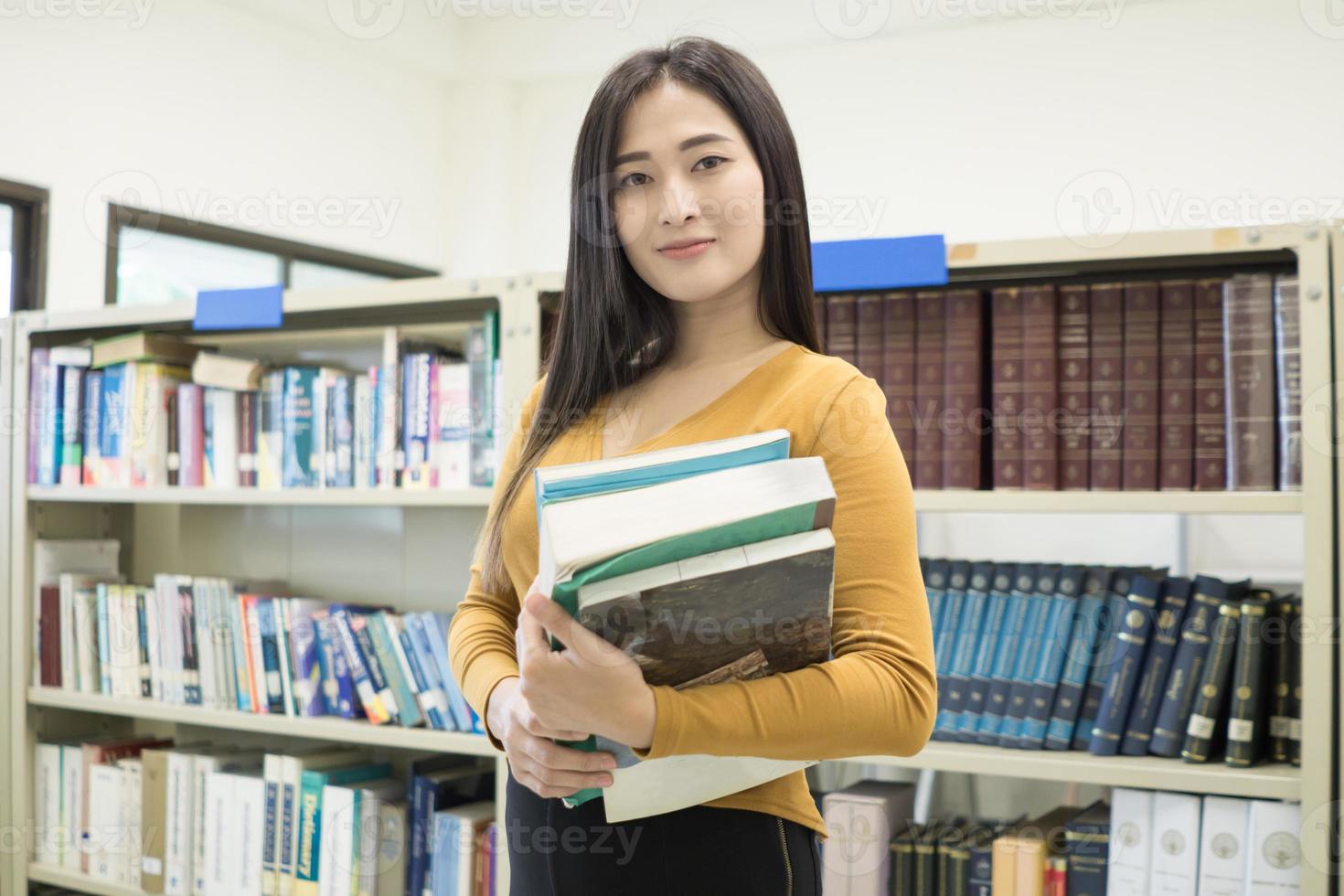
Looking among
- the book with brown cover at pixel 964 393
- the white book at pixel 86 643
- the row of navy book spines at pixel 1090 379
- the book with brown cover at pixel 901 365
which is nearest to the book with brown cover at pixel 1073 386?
the row of navy book spines at pixel 1090 379

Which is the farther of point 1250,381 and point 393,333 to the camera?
point 393,333

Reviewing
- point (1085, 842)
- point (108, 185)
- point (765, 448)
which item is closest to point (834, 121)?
point (108, 185)

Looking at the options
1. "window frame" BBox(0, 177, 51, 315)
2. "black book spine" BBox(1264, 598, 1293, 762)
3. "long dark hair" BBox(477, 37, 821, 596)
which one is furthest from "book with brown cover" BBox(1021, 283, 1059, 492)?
"window frame" BBox(0, 177, 51, 315)

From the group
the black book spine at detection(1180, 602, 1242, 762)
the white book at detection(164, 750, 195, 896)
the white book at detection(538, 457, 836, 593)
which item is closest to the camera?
the white book at detection(538, 457, 836, 593)

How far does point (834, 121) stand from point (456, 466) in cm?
257

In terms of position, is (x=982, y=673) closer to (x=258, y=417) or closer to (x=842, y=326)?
(x=842, y=326)

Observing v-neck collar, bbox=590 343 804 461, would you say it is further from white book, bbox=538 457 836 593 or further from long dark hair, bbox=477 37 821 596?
white book, bbox=538 457 836 593

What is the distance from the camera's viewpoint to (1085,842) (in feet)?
5.33

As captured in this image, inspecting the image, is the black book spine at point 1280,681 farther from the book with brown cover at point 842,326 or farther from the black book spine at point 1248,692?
the book with brown cover at point 842,326

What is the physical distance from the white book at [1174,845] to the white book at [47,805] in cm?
219

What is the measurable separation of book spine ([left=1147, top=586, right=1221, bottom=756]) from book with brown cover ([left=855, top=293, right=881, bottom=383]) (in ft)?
1.86

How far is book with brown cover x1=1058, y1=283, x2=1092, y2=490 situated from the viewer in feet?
5.43

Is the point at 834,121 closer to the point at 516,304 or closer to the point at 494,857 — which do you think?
the point at 516,304

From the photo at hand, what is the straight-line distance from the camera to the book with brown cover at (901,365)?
1746mm
